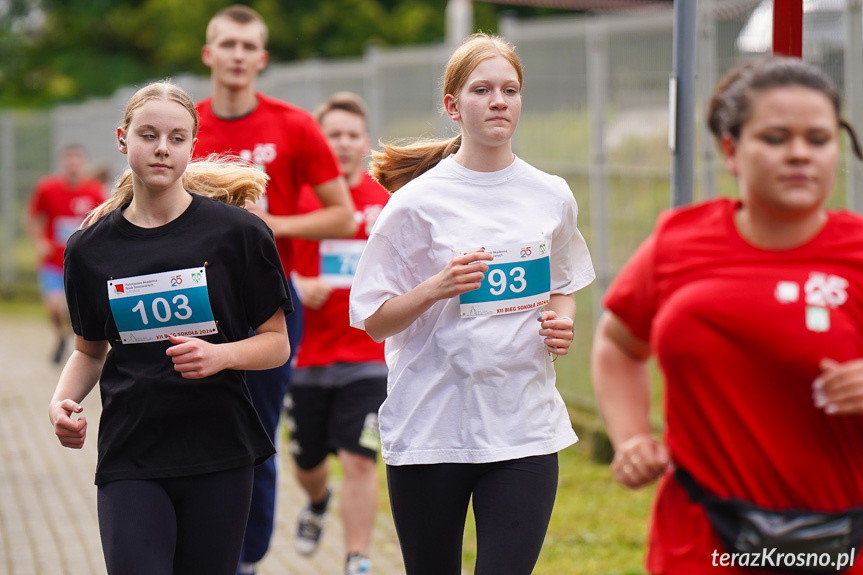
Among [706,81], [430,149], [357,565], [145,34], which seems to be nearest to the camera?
[430,149]

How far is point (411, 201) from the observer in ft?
13.8

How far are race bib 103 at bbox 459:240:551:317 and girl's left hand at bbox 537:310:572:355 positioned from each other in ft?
0.32

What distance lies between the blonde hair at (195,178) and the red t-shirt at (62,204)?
1271 centimetres

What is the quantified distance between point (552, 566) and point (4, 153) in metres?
19.4

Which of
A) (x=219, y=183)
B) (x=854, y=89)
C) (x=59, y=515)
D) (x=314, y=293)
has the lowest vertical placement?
(x=59, y=515)

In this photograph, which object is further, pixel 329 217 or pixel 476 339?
pixel 329 217

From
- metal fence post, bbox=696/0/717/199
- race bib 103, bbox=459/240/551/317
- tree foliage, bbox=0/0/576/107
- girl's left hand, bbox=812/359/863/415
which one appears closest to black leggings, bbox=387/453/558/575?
race bib 103, bbox=459/240/551/317

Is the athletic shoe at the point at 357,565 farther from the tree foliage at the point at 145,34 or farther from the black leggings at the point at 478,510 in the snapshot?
the tree foliage at the point at 145,34

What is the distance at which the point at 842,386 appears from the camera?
2756 millimetres

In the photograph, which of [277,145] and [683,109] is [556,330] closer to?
[683,109]

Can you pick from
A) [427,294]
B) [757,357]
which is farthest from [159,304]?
[757,357]

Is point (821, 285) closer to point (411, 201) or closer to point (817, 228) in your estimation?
point (817, 228)

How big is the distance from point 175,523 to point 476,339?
40.0 inches

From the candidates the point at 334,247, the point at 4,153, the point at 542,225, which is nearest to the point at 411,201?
the point at 542,225
